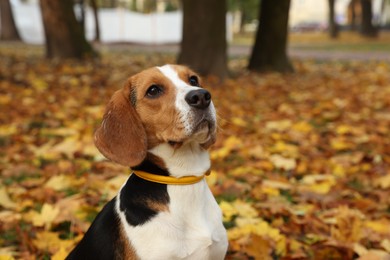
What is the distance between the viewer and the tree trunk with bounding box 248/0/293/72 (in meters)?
13.7

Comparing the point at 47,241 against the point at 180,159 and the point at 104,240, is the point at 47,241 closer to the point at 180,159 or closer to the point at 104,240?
the point at 104,240

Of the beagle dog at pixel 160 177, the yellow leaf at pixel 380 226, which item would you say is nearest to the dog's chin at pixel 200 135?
the beagle dog at pixel 160 177

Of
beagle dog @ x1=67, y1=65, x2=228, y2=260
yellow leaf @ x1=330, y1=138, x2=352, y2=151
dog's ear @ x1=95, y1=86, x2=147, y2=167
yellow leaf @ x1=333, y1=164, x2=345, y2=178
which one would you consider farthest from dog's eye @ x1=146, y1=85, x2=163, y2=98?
yellow leaf @ x1=330, y1=138, x2=352, y2=151

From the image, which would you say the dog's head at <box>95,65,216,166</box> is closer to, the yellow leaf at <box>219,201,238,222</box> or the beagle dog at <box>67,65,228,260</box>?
the beagle dog at <box>67,65,228,260</box>

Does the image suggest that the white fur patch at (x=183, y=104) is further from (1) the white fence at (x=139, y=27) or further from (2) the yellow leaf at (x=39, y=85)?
(1) the white fence at (x=139, y=27)

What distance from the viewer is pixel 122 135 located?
257 centimetres

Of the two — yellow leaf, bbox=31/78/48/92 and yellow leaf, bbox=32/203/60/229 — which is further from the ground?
yellow leaf, bbox=32/203/60/229

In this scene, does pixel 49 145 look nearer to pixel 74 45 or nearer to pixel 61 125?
pixel 61 125

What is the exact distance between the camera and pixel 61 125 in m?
7.27

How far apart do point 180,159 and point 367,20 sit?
43.2 meters

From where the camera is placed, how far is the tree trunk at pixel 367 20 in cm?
4088

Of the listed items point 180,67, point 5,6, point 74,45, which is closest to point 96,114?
point 180,67

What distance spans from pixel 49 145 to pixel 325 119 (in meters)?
4.23

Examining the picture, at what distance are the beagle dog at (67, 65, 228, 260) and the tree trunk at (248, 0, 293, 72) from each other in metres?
11.4
